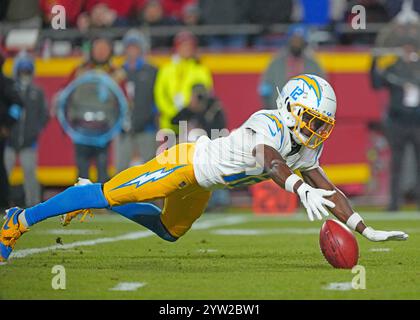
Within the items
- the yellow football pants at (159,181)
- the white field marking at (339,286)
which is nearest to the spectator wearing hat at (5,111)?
the yellow football pants at (159,181)

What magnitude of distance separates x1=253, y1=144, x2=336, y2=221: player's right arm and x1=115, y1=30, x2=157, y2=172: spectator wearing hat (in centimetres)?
618

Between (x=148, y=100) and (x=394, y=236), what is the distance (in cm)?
644

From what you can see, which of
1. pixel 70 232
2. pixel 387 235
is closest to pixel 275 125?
pixel 387 235

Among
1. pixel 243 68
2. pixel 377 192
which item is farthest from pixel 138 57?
pixel 377 192

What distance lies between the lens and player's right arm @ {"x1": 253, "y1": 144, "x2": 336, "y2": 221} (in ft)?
19.4

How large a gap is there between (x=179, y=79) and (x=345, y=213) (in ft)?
19.6

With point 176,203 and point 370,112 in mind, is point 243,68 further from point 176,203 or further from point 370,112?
point 176,203

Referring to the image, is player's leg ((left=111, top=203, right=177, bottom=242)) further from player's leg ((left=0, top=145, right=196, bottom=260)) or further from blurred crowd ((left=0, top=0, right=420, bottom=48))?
blurred crowd ((left=0, top=0, right=420, bottom=48))

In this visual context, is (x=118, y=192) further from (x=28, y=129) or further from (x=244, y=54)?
(x=244, y=54)

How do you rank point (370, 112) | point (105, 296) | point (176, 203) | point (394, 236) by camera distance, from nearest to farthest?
point (105, 296), point (394, 236), point (176, 203), point (370, 112)

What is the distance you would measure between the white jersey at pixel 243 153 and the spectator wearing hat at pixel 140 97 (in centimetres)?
576

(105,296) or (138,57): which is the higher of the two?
(138,57)

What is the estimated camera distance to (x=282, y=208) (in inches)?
459
